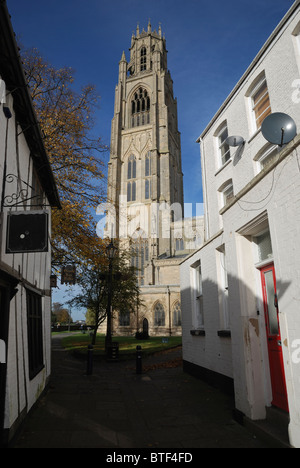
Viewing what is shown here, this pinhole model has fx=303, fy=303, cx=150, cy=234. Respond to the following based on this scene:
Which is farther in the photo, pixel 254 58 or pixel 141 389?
pixel 254 58

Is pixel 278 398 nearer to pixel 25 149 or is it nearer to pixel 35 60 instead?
pixel 25 149

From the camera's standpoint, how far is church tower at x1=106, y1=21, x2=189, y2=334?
161 ft

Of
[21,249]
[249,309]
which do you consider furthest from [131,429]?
[21,249]

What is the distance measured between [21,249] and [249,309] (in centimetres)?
404

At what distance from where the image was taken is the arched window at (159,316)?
1642 inches

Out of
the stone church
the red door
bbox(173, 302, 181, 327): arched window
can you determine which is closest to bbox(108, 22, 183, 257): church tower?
the stone church

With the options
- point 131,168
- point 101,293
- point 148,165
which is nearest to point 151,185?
point 148,165

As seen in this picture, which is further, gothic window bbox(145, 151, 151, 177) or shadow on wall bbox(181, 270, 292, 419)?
gothic window bbox(145, 151, 151, 177)

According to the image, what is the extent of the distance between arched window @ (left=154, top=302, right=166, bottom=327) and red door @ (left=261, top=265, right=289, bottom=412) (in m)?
37.6

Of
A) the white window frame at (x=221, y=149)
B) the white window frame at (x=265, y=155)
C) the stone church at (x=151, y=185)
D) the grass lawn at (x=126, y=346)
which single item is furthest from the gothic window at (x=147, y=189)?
the white window frame at (x=265, y=155)

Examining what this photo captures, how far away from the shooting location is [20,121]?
603cm

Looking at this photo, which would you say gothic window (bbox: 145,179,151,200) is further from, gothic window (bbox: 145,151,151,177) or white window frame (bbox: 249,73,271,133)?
white window frame (bbox: 249,73,271,133)

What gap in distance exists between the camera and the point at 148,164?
2307 inches

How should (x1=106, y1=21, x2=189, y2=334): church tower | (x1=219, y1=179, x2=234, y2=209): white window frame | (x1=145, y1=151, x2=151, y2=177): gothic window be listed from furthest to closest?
(x1=145, y1=151, x2=151, y2=177): gothic window, (x1=106, y1=21, x2=189, y2=334): church tower, (x1=219, y1=179, x2=234, y2=209): white window frame
